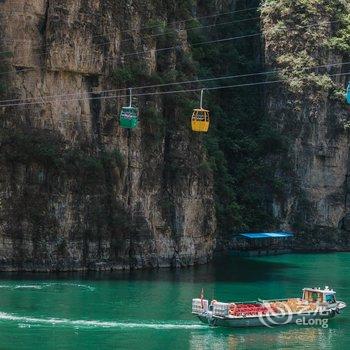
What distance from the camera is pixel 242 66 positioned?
89000 mm

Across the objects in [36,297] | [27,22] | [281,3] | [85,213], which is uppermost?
[281,3]

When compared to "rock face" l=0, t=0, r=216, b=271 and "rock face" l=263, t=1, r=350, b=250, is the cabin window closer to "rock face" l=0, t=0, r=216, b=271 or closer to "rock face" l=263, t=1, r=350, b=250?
"rock face" l=0, t=0, r=216, b=271

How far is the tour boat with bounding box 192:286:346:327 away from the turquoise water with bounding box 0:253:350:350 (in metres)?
0.46

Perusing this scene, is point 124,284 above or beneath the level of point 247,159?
beneath

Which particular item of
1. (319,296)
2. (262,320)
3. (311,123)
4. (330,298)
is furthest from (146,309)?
(311,123)

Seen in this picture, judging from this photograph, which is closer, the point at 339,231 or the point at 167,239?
the point at 167,239

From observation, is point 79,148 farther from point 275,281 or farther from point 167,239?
point 275,281

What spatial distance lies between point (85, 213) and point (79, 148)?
12.6 ft

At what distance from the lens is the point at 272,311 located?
48000mm

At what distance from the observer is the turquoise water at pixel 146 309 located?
143 feet

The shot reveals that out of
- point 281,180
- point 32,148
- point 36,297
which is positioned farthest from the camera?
point 281,180

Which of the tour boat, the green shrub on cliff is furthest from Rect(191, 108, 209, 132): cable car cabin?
the green shrub on cliff

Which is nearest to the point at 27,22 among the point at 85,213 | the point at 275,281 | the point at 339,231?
the point at 85,213

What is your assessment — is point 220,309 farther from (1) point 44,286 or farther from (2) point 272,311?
(1) point 44,286
